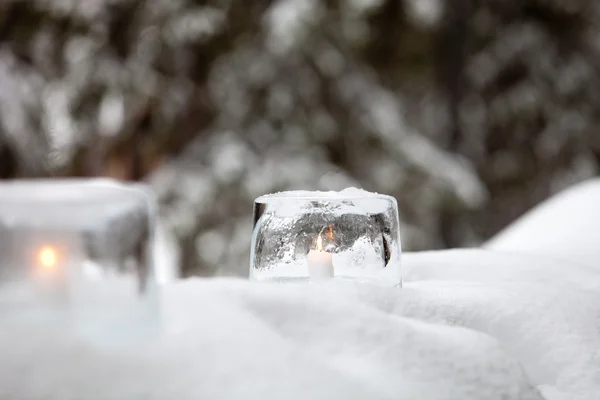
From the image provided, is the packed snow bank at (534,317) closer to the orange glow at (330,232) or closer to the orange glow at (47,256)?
the orange glow at (330,232)

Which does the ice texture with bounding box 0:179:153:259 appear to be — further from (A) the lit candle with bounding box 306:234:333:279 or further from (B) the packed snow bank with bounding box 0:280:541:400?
(A) the lit candle with bounding box 306:234:333:279

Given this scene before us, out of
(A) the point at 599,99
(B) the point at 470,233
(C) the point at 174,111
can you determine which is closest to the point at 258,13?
(C) the point at 174,111

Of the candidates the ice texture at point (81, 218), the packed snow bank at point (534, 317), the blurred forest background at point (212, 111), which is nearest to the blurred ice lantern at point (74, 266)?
the ice texture at point (81, 218)

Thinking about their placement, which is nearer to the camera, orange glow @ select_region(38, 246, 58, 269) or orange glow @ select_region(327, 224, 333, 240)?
orange glow @ select_region(38, 246, 58, 269)

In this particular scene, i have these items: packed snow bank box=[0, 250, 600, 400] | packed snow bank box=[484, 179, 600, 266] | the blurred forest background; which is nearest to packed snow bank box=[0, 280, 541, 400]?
packed snow bank box=[0, 250, 600, 400]

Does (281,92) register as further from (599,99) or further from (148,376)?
(148,376)

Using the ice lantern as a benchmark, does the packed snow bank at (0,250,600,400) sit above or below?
below

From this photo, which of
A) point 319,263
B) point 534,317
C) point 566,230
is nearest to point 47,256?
point 319,263
